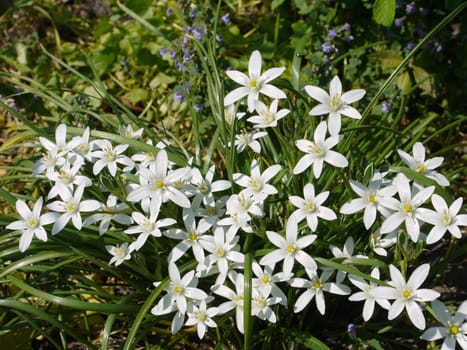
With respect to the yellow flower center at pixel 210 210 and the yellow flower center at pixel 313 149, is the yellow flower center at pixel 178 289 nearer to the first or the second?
the yellow flower center at pixel 210 210

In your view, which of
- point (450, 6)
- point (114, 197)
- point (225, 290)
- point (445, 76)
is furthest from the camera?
point (445, 76)

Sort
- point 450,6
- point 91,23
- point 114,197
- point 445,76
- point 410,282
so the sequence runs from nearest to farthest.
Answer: point 410,282 → point 114,197 → point 450,6 → point 445,76 → point 91,23

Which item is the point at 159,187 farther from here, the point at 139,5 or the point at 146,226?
the point at 139,5

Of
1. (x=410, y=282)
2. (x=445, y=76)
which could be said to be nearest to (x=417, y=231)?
(x=410, y=282)

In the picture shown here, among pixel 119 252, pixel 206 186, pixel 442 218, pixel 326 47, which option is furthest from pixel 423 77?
pixel 119 252

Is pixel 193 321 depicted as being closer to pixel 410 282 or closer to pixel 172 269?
pixel 172 269

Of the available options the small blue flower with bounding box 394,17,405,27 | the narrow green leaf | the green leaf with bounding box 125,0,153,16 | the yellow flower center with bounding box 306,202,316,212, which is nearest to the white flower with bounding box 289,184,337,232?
the yellow flower center with bounding box 306,202,316,212

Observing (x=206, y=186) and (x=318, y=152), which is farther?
(x=206, y=186)
